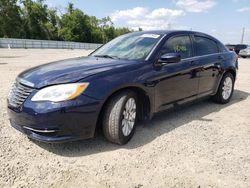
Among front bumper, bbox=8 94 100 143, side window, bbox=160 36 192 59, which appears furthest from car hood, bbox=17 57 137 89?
side window, bbox=160 36 192 59

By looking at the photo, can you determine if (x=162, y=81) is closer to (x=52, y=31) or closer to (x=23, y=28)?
(x=23, y=28)

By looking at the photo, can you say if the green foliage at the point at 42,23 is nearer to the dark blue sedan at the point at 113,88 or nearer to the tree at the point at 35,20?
the tree at the point at 35,20

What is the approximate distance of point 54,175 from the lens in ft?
9.98

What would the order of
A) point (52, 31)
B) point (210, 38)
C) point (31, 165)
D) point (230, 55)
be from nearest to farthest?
point (31, 165) < point (210, 38) < point (230, 55) < point (52, 31)

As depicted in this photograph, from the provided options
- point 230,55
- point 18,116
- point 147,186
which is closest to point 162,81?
point 147,186

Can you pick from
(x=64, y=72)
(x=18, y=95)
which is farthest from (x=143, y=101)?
(x=18, y=95)

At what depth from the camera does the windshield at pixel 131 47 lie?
439 centimetres

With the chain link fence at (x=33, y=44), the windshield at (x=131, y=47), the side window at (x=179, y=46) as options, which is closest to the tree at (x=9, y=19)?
the chain link fence at (x=33, y=44)

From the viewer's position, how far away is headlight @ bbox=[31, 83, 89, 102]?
3250 millimetres

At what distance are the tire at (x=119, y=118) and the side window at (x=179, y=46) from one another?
1099mm

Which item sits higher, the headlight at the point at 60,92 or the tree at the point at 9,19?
the tree at the point at 9,19

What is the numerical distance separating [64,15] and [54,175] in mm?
73242

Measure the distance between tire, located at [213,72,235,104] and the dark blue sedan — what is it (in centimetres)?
81

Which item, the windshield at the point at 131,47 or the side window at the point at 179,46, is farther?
the side window at the point at 179,46
